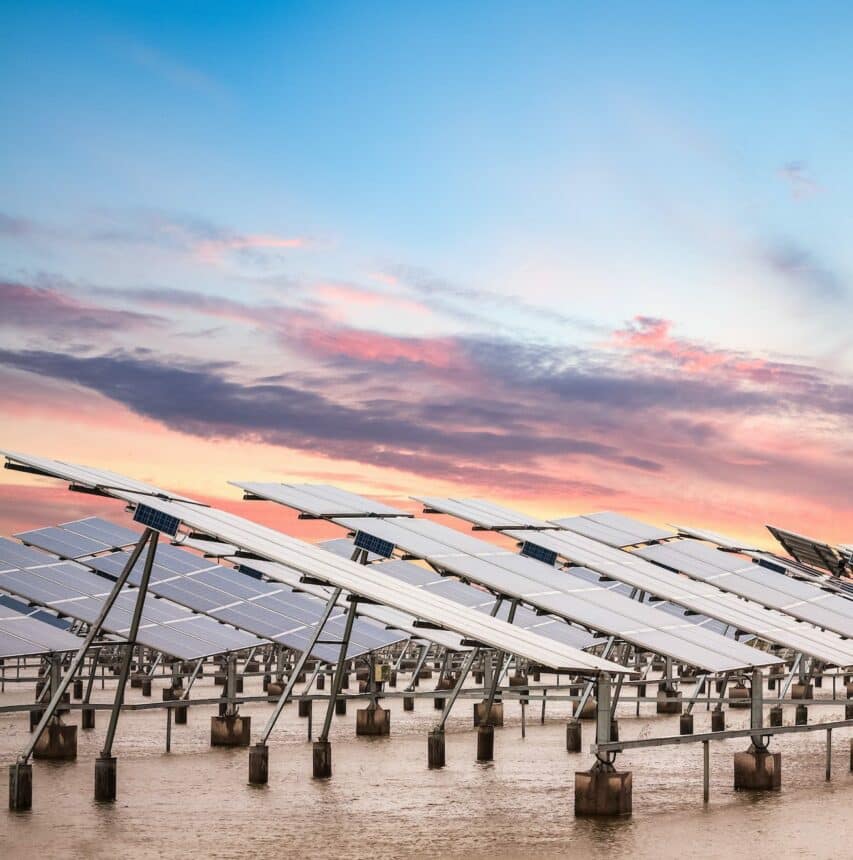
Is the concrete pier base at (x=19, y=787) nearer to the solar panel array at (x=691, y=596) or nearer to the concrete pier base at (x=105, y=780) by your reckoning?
the concrete pier base at (x=105, y=780)

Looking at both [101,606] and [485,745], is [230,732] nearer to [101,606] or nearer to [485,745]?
[101,606]

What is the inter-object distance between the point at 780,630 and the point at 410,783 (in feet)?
28.9

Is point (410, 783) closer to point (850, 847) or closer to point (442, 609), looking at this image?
point (442, 609)

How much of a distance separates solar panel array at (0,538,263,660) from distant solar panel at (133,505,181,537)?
945 centimetres

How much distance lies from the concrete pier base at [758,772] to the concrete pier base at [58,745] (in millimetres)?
14143

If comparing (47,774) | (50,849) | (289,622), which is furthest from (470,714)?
(50,849)

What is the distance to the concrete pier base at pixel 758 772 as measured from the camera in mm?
24781

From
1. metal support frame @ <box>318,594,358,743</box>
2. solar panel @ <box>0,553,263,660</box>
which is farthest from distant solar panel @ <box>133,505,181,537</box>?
solar panel @ <box>0,553,263,660</box>

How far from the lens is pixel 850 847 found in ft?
62.4

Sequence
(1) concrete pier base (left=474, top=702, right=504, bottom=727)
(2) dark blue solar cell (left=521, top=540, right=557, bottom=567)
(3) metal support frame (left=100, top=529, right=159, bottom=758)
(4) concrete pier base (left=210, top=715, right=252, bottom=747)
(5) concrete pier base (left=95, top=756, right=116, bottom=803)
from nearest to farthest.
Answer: (3) metal support frame (left=100, top=529, right=159, bottom=758), (5) concrete pier base (left=95, top=756, right=116, bottom=803), (4) concrete pier base (left=210, top=715, right=252, bottom=747), (2) dark blue solar cell (left=521, top=540, right=557, bottom=567), (1) concrete pier base (left=474, top=702, right=504, bottom=727)

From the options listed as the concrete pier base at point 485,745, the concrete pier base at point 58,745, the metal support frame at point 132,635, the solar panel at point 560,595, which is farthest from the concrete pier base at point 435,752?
the metal support frame at point 132,635

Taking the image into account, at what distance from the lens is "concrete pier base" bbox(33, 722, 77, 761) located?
97.8ft

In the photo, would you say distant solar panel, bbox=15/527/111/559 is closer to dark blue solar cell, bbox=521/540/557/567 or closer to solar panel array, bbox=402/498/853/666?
solar panel array, bbox=402/498/853/666

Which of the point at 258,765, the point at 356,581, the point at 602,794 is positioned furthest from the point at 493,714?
the point at 602,794
